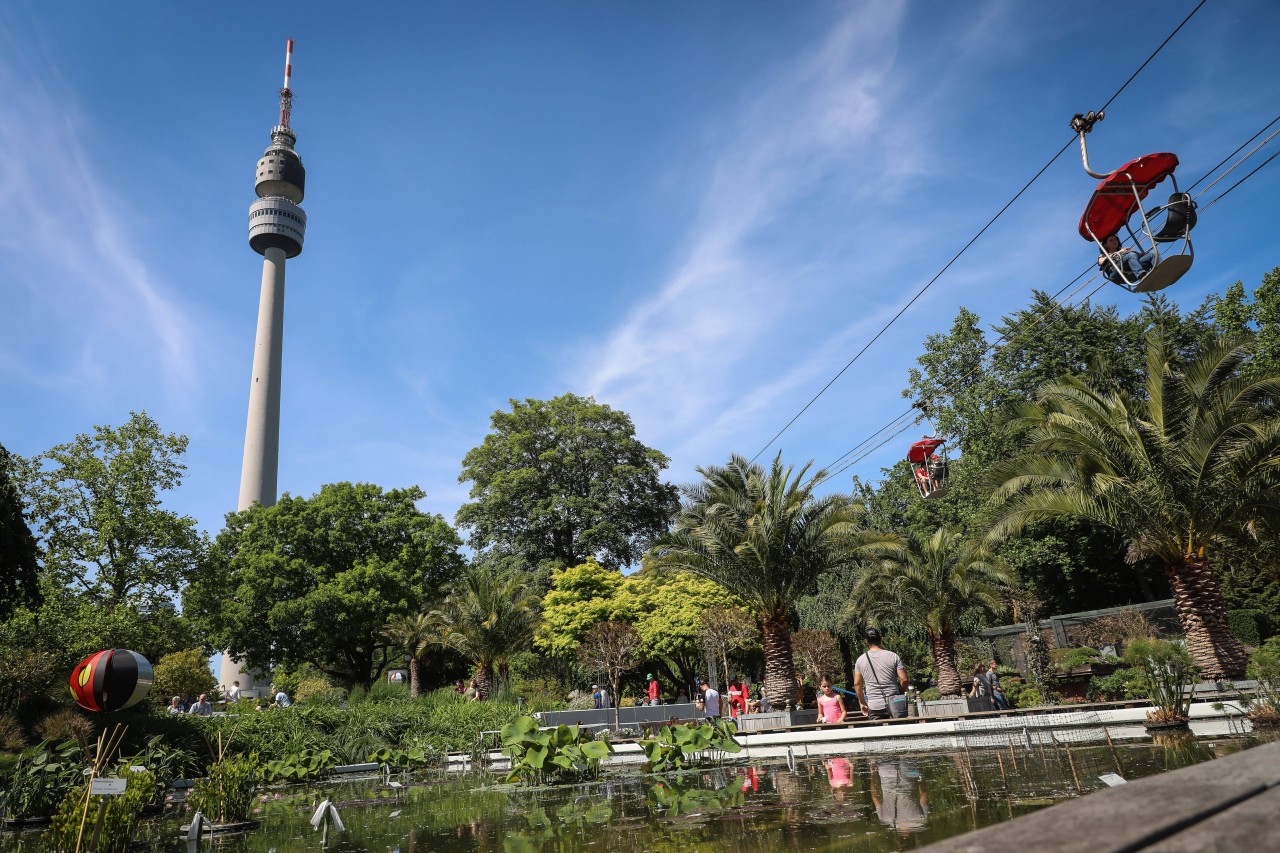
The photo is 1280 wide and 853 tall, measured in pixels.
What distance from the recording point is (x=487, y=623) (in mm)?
29797

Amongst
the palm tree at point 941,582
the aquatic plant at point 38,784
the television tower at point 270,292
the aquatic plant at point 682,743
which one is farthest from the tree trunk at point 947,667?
the television tower at point 270,292

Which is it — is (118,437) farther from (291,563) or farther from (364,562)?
(364,562)

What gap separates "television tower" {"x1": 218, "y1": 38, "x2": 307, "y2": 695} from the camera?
56.6m

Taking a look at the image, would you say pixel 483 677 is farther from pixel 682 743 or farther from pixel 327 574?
pixel 682 743

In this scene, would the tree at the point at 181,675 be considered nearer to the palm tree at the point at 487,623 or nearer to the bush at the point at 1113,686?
the palm tree at the point at 487,623

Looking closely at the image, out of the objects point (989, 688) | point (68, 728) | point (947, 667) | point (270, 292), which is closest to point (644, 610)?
point (947, 667)

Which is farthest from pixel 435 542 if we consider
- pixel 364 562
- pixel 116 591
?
pixel 116 591

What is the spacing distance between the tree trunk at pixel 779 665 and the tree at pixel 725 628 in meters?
5.53

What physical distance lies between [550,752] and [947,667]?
665 inches

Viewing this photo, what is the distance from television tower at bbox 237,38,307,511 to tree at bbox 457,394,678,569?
1564 cm

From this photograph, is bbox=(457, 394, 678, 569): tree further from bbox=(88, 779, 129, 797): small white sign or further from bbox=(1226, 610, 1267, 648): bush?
bbox=(88, 779, 129, 797): small white sign

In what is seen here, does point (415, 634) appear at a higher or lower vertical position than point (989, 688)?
higher

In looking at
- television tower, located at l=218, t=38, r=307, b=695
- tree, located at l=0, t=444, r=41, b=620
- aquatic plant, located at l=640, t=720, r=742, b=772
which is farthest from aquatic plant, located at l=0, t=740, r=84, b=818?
television tower, located at l=218, t=38, r=307, b=695

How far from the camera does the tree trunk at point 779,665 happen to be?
64.1 ft
